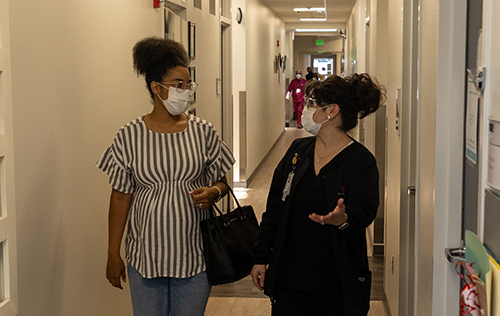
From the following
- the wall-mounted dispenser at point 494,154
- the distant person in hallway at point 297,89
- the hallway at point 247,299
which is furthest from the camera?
the distant person in hallway at point 297,89

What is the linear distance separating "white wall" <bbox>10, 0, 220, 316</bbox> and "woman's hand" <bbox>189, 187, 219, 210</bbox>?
2.04ft

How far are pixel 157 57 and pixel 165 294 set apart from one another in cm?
93

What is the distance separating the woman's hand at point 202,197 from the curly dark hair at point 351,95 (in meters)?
0.56

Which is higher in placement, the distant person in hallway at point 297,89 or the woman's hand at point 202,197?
the distant person in hallway at point 297,89

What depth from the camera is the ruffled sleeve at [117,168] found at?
7.17 feet

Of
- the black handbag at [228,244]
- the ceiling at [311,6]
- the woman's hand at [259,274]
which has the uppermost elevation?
the ceiling at [311,6]

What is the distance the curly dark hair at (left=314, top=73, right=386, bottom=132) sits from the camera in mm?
2184

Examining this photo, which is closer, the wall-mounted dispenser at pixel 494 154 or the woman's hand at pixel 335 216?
the wall-mounted dispenser at pixel 494 154

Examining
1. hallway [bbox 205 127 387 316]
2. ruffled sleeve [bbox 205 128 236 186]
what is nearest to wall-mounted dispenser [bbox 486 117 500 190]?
ruffled sleeve [bbox 205 128 236 186]

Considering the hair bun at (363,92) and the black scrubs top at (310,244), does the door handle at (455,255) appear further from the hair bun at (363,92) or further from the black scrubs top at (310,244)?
the hair bun at (363,92)

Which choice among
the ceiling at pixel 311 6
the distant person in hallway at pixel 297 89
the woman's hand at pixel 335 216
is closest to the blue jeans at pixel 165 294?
the woman's hand at pixel 335 216

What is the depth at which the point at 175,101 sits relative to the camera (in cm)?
220

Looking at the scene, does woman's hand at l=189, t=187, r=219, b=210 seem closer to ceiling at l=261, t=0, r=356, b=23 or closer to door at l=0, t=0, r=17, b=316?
door at l=0, t=0, r=17, b=316

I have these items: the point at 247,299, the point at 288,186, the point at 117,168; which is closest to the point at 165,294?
the point at 117,168
